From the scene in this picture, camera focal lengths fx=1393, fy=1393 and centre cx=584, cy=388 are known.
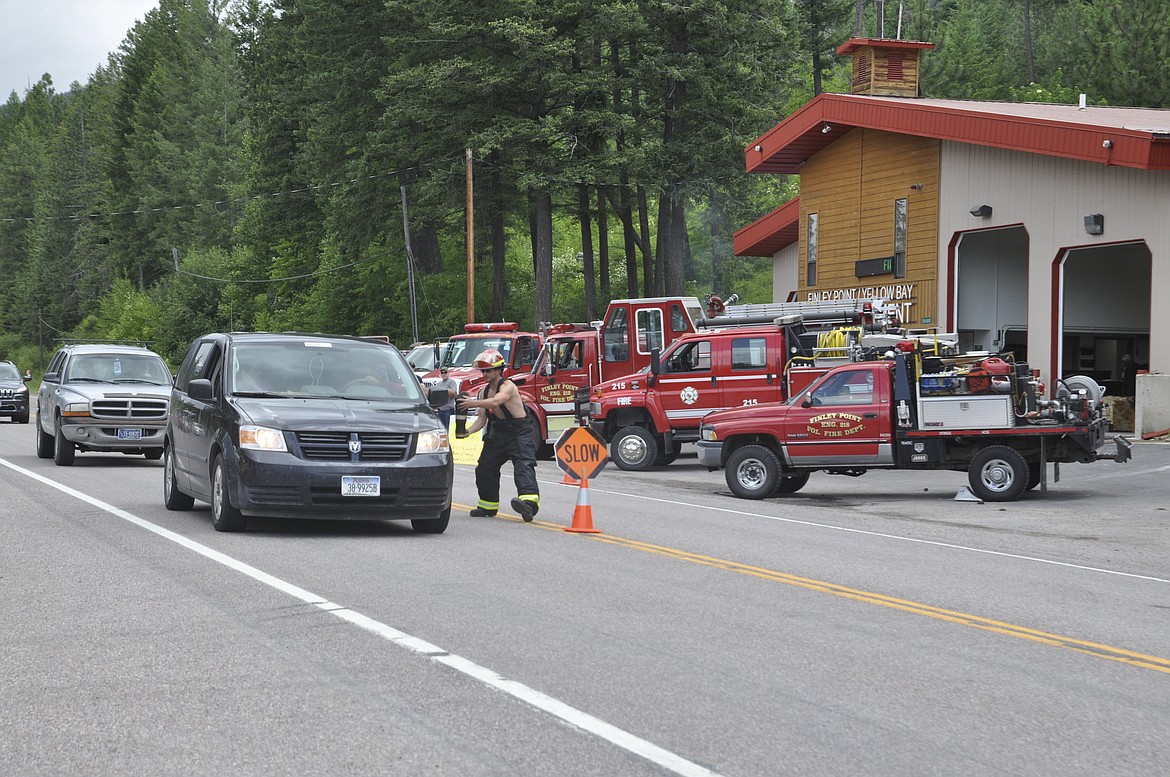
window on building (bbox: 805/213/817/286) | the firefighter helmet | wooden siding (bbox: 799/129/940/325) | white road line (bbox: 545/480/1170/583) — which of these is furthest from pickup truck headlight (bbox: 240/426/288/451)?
window on building (bbox: 805/213/817/286)

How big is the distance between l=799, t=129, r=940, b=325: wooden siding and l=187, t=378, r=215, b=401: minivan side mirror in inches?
835

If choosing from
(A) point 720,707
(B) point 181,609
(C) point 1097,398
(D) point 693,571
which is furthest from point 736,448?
(A) point 720,707

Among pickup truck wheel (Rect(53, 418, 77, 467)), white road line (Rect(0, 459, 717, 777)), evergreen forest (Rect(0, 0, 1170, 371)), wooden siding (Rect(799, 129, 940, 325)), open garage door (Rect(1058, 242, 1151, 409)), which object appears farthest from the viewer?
evergreen forest (Rect(0, 0, 1170, 371))

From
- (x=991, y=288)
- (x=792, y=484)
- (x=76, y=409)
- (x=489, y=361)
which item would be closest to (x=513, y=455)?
(x=489, y=361)

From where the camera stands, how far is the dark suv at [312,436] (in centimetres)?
1192

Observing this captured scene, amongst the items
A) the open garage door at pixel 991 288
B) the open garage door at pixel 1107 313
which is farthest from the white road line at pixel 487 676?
the open garage door at pixel 1107 313

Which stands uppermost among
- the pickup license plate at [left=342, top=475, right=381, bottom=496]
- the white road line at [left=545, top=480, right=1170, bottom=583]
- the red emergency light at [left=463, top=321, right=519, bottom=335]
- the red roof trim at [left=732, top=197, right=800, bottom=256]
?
the red roof trim at [left=732, top=197, right=800, bottom=256]

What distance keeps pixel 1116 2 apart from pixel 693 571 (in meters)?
42.1

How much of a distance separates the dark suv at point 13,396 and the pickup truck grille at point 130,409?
55.0ft

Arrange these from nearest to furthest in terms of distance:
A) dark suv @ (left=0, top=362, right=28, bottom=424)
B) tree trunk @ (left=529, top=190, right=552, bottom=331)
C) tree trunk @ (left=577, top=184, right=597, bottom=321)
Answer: dark suv @ (left=0, top=362, right=28, bottom=424) → tree trunk @ (left=529, top=190, right=552, bottom=331) → tree trunk @ (left=577, top=184, right=597, bottom=321)

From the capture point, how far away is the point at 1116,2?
46656 millimetres

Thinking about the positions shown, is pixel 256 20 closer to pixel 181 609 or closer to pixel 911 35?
pixel 911 35

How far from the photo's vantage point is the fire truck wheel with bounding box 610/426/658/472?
80.0 ft

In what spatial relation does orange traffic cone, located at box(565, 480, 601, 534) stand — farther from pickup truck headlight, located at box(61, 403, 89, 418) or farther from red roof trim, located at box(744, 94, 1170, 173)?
red roof trim, located at box(744, 94, 1170, 173)
